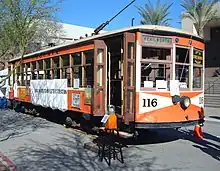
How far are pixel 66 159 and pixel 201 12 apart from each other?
23777mm

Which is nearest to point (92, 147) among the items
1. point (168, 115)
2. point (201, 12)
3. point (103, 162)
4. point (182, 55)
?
point (103, 162)

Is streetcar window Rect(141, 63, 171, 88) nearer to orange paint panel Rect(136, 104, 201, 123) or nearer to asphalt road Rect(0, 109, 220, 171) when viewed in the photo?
orange paint panel Rect(136, 104, 201, 123)

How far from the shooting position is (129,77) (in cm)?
927

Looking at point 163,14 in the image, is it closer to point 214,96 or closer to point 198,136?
point 214,96

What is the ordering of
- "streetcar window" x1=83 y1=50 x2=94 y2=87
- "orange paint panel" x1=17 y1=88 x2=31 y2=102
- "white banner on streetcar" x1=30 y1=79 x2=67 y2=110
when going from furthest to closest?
"orange paint panel" x1=17 y1=88 x2=31 y2=102 < "white banner on streetcar" x1=30 y1=79 x2=67 y2=110 < "streetcar window" x1=83 y1=50 x2=94 y2=87

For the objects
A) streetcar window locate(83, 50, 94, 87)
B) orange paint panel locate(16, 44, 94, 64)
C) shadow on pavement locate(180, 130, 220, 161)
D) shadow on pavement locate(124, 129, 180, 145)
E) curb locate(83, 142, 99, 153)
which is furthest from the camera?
orange paint panel locate(16, 44, 94, 64)

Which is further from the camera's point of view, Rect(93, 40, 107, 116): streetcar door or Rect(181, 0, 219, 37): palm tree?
Rect(181, 0, 219, 37): palm tree

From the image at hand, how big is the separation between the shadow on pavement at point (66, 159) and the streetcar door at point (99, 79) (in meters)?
1.17

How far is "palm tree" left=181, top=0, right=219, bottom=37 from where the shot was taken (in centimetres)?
2908

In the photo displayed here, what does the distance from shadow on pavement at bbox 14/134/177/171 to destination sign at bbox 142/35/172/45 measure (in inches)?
111

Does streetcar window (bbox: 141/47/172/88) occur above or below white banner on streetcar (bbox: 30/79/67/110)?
A: above

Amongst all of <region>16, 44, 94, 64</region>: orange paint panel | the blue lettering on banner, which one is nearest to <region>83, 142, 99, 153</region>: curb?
<region>16, 44, 94, 64</region>: orange paint panel

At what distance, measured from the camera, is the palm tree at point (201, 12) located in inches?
1145

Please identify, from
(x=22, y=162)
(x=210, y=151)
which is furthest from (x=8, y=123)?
(x=210, y=151)
